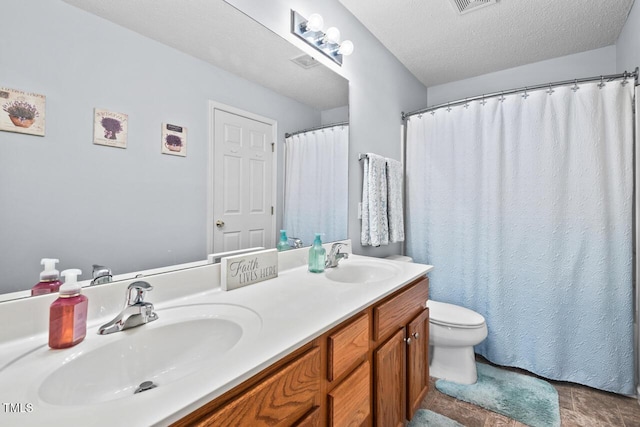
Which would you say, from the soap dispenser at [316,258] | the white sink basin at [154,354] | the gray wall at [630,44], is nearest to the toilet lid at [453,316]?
the soap dispenser at [316,258]

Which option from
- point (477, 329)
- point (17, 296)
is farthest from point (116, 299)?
point (477, 329)

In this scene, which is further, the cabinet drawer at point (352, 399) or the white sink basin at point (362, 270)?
the white sink basin at point (362, 270)

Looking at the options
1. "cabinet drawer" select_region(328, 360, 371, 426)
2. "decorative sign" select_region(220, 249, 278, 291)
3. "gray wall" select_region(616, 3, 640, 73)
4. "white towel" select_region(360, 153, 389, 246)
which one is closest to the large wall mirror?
"decorative sign" select_region(220, 249, 278, 291)

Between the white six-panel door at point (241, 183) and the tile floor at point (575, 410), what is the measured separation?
53.1 inches

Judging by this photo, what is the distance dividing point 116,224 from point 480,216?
85.3 inches

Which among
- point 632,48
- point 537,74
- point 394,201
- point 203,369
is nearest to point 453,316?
point 394,201

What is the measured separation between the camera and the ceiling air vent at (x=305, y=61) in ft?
4.77

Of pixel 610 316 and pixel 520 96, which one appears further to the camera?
pixel 520 96

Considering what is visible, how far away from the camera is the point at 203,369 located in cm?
57

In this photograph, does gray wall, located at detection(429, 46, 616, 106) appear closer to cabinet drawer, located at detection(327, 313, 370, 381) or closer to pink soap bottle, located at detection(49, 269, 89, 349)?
cabinet drawer, located at detection(327, 313, 370, 381)

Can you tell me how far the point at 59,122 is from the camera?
74 centimetres

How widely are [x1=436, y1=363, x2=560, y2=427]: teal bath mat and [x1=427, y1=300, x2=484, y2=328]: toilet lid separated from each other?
39 centimetres

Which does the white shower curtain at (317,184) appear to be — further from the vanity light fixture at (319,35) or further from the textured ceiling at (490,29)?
the textured ceiling at (490,29)

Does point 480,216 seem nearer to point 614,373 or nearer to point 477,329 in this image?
point 477,329
